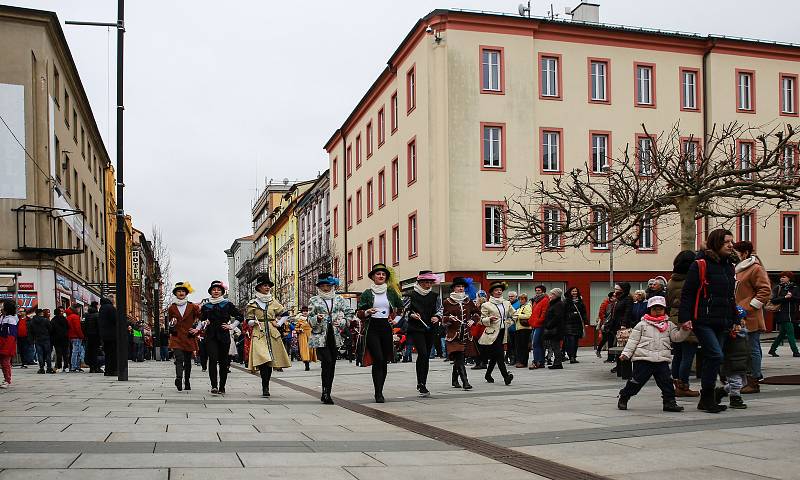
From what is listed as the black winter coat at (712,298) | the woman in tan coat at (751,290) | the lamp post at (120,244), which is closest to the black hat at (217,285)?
the lamp post at (120,244)

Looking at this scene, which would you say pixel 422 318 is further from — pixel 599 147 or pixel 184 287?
pixel 599 147

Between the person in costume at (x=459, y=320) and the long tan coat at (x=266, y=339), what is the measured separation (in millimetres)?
2638

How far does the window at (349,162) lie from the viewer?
56.3 m

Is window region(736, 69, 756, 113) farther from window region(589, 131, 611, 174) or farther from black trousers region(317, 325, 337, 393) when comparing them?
black trousers region(317, 325, 337, 393)

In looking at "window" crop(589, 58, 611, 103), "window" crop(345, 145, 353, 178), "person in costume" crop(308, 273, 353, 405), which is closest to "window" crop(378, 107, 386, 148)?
"window" crop(345, 145, 353, 178)

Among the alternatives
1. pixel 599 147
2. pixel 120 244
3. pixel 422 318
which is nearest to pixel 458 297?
pixel 422 318

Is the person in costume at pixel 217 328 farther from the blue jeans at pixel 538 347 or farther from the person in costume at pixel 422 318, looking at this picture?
the blue jeans at pixel 538 347

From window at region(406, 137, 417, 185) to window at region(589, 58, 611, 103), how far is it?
8.26 meters

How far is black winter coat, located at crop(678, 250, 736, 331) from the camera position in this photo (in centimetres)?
963

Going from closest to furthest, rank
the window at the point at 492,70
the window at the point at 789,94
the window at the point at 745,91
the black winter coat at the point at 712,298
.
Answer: the black winter coat at the point at 712,298 → the window at the point at 492,70 → the window at the point at 745,91 → the window at the point at 789,94

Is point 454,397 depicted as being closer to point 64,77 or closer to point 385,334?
point 385,334

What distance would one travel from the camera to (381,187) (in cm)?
4762

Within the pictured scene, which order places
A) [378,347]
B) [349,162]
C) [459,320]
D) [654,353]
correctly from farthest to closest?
[349,162] → [459,320] → [378,347] → [654,353]

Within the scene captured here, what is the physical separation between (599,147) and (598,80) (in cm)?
306
